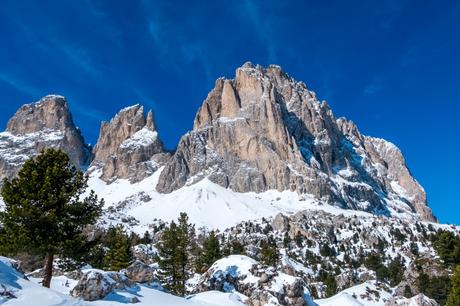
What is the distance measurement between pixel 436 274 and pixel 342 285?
4142 cm

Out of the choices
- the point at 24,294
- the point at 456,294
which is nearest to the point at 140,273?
the point at 24,294

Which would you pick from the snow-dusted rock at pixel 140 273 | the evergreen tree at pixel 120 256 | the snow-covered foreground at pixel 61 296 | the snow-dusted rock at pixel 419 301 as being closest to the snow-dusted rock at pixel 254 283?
the snow-covered foreground at pixel 61 296

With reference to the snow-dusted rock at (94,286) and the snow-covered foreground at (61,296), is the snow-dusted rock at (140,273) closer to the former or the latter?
the snow-covered foreground at (61,296)

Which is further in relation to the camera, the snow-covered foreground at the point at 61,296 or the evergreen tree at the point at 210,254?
the evergreen tree at the point at 210,254

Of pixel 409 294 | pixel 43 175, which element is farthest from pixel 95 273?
pixel 409 294

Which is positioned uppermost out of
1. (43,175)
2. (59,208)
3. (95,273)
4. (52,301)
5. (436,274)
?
(436,274)

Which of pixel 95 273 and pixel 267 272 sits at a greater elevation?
pixel 267 272

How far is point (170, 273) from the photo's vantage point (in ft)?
195

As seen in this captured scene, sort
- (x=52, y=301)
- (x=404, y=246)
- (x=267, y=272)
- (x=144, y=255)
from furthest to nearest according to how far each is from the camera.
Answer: (x=404, y=246)
(x=144, y=255)
(x=267, y=272)
(x=52, y=301)

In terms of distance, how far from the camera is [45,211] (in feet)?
105

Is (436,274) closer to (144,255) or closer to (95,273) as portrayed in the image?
(144,255)

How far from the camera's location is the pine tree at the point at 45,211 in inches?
1228

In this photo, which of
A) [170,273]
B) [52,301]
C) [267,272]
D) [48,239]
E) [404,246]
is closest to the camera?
[52,301]

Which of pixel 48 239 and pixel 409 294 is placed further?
pixel 409 294
